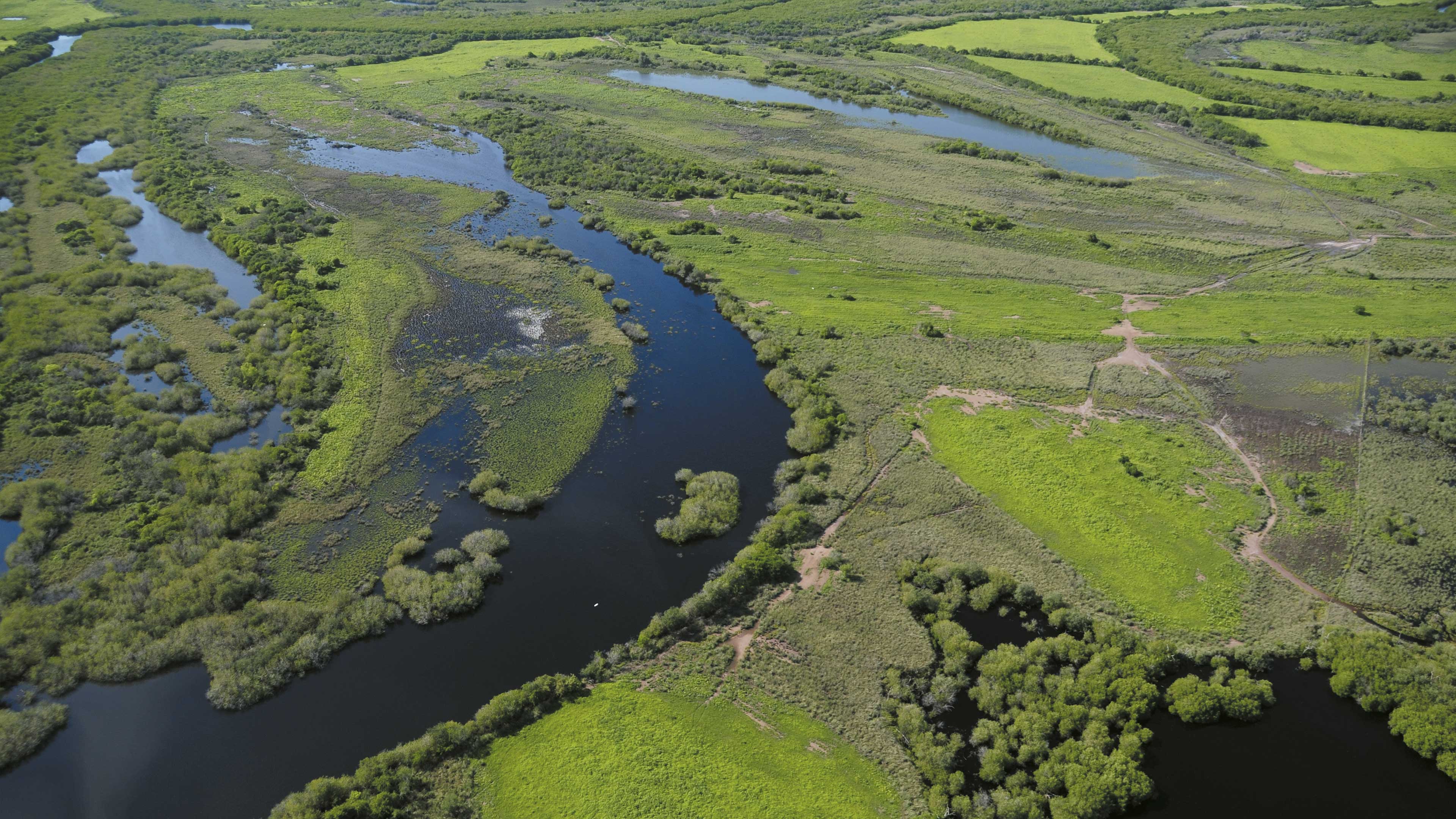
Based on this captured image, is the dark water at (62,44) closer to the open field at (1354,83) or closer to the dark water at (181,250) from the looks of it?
the dark water at (181,250)

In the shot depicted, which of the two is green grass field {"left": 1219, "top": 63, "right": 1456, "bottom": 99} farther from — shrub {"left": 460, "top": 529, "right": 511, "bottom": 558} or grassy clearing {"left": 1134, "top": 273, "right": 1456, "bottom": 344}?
Result: shrub {"left": 460, "top": 529, "right": 511, "bottom": 558}

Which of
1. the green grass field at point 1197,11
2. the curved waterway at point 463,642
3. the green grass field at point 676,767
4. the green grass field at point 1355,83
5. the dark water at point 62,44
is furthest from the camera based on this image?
the green grass field at point 1197,11

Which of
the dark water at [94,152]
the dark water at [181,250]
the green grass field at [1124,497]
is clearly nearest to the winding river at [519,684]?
the green grass field at [1124,497]

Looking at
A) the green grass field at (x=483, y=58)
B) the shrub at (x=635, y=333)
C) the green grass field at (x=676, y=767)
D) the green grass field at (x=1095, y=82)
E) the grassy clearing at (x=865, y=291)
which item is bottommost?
the green grass field at (x=676, y=767)

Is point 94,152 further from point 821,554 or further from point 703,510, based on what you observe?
point 821,554

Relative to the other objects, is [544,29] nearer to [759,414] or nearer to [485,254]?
[485,254]

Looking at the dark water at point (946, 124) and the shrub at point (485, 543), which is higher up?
the dark water at point (946, 124)
